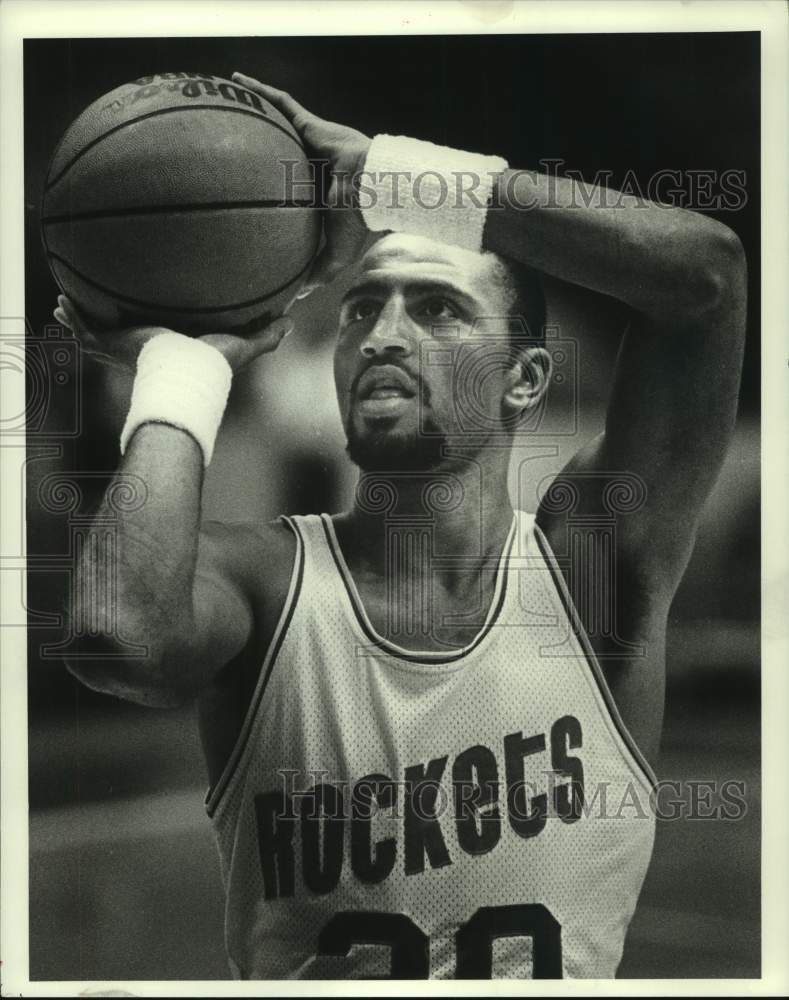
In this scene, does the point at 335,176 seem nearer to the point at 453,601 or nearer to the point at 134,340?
the point at 134,340

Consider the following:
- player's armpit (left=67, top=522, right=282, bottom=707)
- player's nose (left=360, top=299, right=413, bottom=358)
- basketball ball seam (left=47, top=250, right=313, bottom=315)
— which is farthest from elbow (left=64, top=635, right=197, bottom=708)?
player's nose (left=360, top=299, right=413, bottom=358)

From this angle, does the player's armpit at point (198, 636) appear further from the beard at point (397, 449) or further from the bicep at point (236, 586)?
the beard at point (397, 449)

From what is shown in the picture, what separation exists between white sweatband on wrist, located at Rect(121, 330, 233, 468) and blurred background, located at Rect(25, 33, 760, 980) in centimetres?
11

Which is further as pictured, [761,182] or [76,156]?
[761,182]

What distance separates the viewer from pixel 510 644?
9.68 feet

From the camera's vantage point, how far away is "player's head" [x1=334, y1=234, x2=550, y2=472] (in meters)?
2.96

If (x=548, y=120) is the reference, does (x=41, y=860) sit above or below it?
below

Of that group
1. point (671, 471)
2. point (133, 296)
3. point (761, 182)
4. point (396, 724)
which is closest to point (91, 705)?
point (396, 724)

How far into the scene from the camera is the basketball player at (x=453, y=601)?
2.91 meters

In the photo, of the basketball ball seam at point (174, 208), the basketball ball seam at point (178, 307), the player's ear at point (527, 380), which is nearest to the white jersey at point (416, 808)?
the player's ear at point (527, 380)

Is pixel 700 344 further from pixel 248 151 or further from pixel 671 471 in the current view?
Result: pixel 248 151

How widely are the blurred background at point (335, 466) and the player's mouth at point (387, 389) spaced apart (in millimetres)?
99

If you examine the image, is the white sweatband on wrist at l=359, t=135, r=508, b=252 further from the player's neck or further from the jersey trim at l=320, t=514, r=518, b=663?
the jersey trim at l=320, t=514, r=518, b=663

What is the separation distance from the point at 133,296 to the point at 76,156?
0.36m
